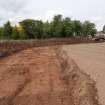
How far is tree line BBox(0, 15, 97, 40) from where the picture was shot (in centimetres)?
7819

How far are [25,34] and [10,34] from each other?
5.80m

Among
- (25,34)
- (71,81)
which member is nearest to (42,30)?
(25,34)

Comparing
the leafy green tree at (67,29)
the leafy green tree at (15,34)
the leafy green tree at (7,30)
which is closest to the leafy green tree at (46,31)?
the leafy green tree at (67,29)

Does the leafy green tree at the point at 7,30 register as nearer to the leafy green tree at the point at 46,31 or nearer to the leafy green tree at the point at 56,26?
the leafy green tree at the point at 46,31

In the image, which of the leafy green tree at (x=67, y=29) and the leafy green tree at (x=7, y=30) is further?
the leafy green tree at (x=7, y=30)

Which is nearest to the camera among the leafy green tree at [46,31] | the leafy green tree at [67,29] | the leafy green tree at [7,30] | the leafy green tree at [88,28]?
the leafy green tree at [67,29]

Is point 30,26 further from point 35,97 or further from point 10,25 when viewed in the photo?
point 35,97

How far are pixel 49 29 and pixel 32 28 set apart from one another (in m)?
8.59

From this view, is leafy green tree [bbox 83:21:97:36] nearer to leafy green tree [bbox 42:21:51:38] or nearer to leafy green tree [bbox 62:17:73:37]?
leafy green tree [bbox 62:17:73:37]

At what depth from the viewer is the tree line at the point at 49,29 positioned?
78188 mm

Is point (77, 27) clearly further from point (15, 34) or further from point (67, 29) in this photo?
point (15, 34)

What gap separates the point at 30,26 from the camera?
8538 centimetres

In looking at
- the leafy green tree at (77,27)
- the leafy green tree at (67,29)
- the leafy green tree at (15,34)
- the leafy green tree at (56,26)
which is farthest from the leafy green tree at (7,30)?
the leafy green tree at (77,27)

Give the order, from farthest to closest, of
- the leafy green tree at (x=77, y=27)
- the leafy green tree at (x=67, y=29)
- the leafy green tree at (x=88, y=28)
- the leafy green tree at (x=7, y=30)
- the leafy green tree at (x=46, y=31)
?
the leafy green tree at (x=88, y=28), the leafy green tree at (x=7, y=30), the leafy green tree at (x=77, y=27), the leafy green tree at (x=46, y=31), the leafy green tree at (x=67, y=29)
